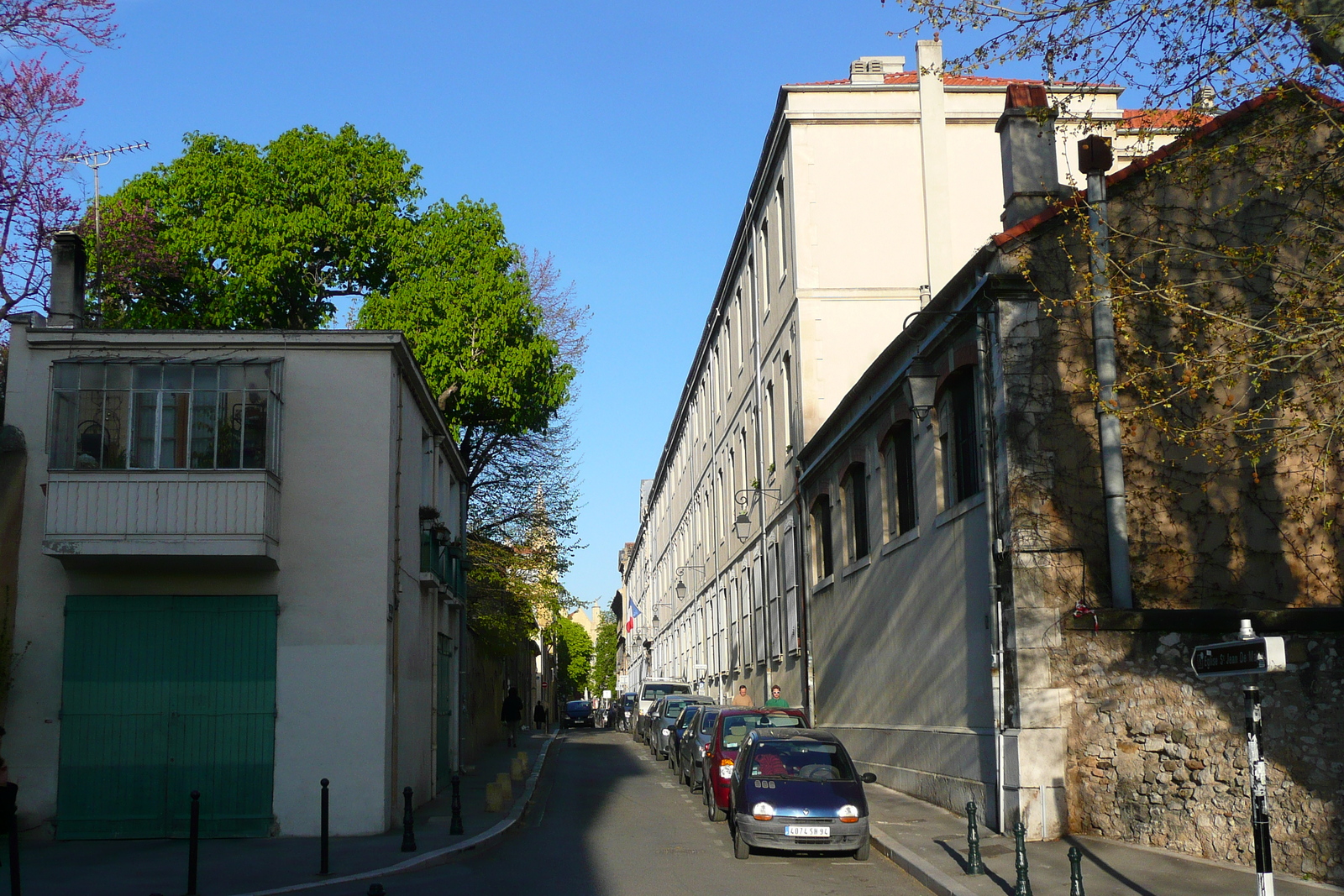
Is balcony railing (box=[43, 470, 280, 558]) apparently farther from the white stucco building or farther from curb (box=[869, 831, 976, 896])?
curb (box=[869, 831, 976, 896])

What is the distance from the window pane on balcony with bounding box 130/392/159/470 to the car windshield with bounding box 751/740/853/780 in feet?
28.5

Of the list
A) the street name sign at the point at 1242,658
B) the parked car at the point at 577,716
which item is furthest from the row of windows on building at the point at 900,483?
→ the parked car at the point at 577,716

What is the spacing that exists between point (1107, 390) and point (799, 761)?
576 centimetres

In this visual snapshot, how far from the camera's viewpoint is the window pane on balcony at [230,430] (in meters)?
16.0

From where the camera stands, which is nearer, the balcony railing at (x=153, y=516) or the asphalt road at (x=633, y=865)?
the asphalt road at (x=633, y=865)

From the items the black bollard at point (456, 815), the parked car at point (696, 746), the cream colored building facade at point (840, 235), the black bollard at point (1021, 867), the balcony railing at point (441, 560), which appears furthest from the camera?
the cream colored building facade at point (840, 235)

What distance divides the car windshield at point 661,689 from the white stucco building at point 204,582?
2781 cm

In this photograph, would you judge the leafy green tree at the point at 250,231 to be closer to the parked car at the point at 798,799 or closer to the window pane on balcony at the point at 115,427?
the window pane on balcony at the point at 115,427

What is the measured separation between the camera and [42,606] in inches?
645

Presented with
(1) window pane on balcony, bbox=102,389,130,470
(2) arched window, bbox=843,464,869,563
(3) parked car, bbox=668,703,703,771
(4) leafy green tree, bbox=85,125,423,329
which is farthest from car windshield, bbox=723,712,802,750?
(4) leafy green tree, bbox=85,125,423,329

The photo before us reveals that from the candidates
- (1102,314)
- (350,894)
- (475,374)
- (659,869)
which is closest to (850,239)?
(475,374)

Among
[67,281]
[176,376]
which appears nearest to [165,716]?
[176,376]

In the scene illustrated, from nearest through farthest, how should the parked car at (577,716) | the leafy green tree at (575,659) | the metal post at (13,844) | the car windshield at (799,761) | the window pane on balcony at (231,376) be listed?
the metal post at (13,844)
the car windshield at (799,761)
the window pane on balcony at (231,376)
the parked car at (577,716)
the leafy green tree at (575,659)

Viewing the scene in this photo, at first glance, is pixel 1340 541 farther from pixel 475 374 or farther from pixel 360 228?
pixel 360 228
